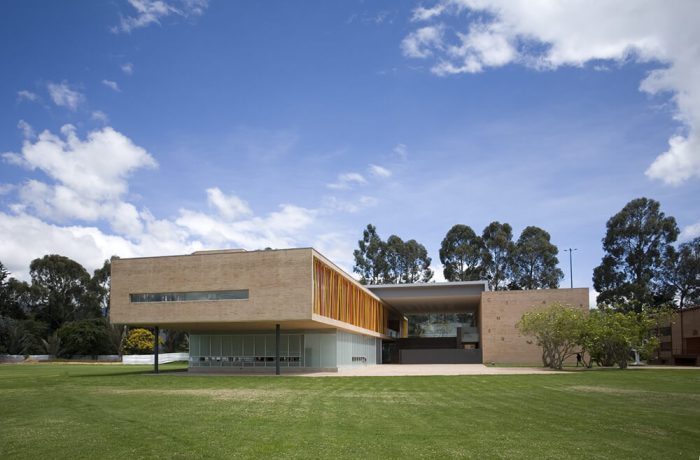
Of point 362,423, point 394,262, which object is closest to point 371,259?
point 394,262

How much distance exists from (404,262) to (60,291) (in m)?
52.0

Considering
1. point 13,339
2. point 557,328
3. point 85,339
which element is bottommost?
point 85,339

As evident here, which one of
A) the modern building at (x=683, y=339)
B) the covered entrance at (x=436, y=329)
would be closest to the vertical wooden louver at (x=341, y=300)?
the covered entrance at (x=436, y=329)

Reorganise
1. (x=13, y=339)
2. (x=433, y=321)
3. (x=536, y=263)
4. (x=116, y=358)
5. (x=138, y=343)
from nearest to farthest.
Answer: (x=13, y=339) → (x=116, y=358) → (x=138, y=343) → (x=536, y=263) → (x=433, y=321)

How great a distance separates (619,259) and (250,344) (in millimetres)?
52863

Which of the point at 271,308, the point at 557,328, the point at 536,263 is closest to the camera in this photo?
the point at 271,308

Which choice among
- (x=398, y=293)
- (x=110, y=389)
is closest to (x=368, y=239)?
(x=398, y=293)

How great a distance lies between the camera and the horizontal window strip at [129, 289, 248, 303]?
1393 inches

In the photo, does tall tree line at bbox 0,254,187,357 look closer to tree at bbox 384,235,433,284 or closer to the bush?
the bush

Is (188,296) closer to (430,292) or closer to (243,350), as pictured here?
(243,350)

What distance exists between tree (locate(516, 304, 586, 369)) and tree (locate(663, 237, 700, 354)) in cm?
3930

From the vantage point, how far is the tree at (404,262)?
9344cm

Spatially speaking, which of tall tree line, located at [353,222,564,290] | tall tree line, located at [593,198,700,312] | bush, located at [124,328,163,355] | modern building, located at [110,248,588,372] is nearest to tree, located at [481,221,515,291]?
tall tree line, located at [353,222,564,290]

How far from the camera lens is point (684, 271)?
73188 millimetres
